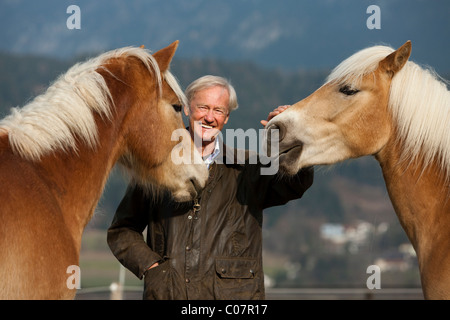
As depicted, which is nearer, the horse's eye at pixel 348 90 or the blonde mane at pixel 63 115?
the blonde mane at pixel 63 115

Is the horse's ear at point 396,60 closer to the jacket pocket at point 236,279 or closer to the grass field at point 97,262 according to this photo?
the jacket pocket at point 236,279

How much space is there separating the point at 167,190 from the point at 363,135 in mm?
1409

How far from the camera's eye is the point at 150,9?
199 metres

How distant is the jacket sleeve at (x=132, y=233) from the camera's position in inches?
144

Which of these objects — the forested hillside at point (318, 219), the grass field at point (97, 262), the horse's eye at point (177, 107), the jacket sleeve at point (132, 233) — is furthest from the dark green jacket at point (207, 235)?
the forested hillside at point (318, 219)

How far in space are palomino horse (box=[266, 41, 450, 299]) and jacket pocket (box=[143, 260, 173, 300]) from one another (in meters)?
1.08

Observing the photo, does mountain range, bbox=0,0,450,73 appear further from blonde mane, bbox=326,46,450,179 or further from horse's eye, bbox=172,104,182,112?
blonde mane, bbox=326,46,450,179

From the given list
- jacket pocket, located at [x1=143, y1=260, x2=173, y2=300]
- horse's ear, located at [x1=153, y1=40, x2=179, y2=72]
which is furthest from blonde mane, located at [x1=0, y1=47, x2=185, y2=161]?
jacket pocket, located at [x1=143, y1=260, x2=173, y2=300]

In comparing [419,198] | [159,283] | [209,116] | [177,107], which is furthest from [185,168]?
[419,198]

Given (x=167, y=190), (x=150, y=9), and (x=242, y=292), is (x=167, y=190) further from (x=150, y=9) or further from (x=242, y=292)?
(x=150, y=9)

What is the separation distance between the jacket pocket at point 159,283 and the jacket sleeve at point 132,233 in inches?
2.3

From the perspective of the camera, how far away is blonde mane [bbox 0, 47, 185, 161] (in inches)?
121

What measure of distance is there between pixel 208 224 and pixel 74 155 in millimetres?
1049
